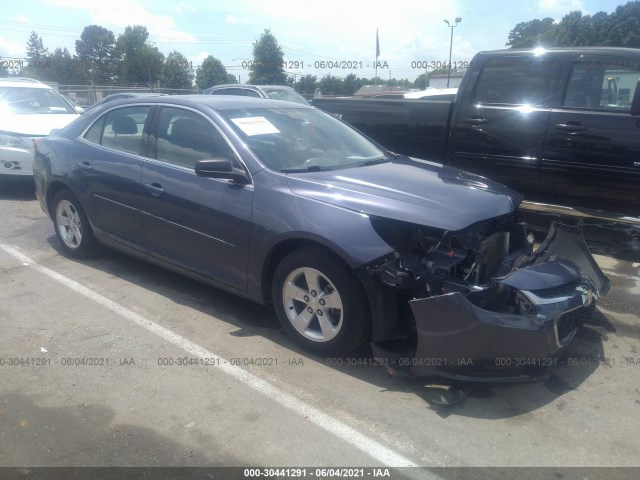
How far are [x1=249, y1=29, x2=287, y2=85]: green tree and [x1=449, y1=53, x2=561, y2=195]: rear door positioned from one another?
27955 millimetres

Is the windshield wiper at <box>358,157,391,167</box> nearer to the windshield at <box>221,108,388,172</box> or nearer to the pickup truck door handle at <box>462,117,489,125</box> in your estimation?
the windshield at <box>221,108,388,172</box>

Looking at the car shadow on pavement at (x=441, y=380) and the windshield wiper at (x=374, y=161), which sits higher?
the windshield wiper at (x=374, y=161)

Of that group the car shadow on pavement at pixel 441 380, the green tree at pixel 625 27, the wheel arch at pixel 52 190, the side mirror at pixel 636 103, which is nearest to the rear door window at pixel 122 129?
the wheel arch at pixel 52 190

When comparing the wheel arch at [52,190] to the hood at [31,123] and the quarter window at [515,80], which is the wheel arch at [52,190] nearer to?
the hood at [31,123]

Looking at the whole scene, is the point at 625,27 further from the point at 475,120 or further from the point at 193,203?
the point at 193,203

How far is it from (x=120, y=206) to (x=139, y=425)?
2388mm

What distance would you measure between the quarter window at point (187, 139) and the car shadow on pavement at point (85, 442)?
1.98m

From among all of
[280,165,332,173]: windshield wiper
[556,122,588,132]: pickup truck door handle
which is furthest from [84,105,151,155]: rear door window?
[556,122,588,132]: pickup truck door handle

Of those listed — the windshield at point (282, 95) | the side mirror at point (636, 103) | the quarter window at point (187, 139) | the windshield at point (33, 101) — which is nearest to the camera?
the quarter window at point (187, 139)

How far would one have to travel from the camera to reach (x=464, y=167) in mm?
6176

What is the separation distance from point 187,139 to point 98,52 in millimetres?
46627

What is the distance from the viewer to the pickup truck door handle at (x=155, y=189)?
4.52m

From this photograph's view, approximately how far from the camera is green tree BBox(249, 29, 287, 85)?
1387 inches

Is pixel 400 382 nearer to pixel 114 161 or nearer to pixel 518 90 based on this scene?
pixel 114 161
